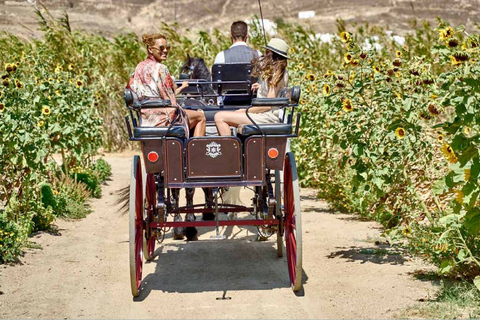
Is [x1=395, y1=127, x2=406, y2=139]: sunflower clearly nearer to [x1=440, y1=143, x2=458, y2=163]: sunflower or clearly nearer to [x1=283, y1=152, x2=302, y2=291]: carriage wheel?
[x1=283, y1=152, x2=302, y2=291]: carriage wheel

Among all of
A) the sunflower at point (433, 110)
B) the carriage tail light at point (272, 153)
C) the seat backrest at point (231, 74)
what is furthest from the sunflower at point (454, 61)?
the seat backrest at point (231, 74)

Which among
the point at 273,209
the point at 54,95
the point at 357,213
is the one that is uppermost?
the point at 54,95

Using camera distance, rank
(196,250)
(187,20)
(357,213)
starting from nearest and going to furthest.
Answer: (196,250) < (357,213) < (187,20)

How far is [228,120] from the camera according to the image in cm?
671

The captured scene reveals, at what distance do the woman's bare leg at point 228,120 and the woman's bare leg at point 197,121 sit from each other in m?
0.17

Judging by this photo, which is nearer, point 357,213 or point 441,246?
point 441,246

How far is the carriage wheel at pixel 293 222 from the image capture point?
5969mm

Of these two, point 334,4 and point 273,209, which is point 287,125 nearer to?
point 273,209

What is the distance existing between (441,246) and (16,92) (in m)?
4.35

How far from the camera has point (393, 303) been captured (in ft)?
19.0

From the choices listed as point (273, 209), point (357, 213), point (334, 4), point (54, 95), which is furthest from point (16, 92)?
point (334, 4)

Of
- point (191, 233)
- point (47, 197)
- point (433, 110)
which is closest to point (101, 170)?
point (47, 197)

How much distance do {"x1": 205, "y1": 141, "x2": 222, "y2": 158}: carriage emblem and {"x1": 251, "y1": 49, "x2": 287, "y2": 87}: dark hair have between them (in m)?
0.91

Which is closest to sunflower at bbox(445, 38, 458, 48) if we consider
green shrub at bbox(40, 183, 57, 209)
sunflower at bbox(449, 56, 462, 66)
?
sunflower at bbox(449, 56, 462, 66)
